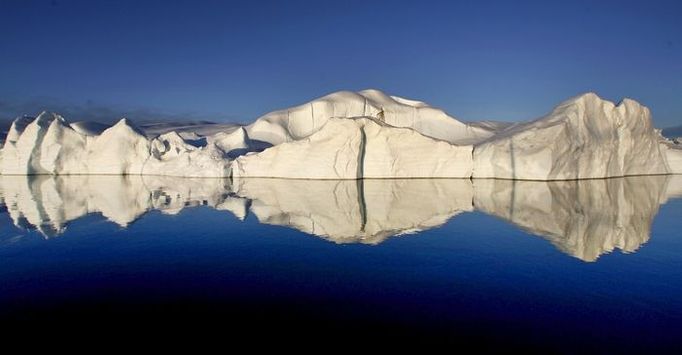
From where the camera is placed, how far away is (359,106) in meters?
34.9

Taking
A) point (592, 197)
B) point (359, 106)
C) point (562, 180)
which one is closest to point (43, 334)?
point (592, 197)

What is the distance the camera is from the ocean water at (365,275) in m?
3.82

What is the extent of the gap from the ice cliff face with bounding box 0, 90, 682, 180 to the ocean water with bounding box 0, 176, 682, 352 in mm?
10058

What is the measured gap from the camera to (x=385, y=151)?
21766 millimetres

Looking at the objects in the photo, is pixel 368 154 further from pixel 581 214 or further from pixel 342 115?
pixel 581 214

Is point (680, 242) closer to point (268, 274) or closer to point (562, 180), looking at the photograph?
point (268, 274)

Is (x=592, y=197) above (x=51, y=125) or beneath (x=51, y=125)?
beneath

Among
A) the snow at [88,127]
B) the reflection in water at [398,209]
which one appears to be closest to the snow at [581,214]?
the reflection in water at [398,209]

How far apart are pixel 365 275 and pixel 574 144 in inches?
722

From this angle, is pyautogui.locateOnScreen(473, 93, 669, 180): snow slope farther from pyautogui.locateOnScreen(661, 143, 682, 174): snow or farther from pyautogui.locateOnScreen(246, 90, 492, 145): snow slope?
pyautogui.locateOnScreen(246, 90, 492, 145): snow slope

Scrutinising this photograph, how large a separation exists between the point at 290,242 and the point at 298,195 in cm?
725

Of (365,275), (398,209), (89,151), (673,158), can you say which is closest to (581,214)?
(398,209)

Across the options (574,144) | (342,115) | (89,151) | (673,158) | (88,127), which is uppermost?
(342,115)

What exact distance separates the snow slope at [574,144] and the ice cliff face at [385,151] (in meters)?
0.05
